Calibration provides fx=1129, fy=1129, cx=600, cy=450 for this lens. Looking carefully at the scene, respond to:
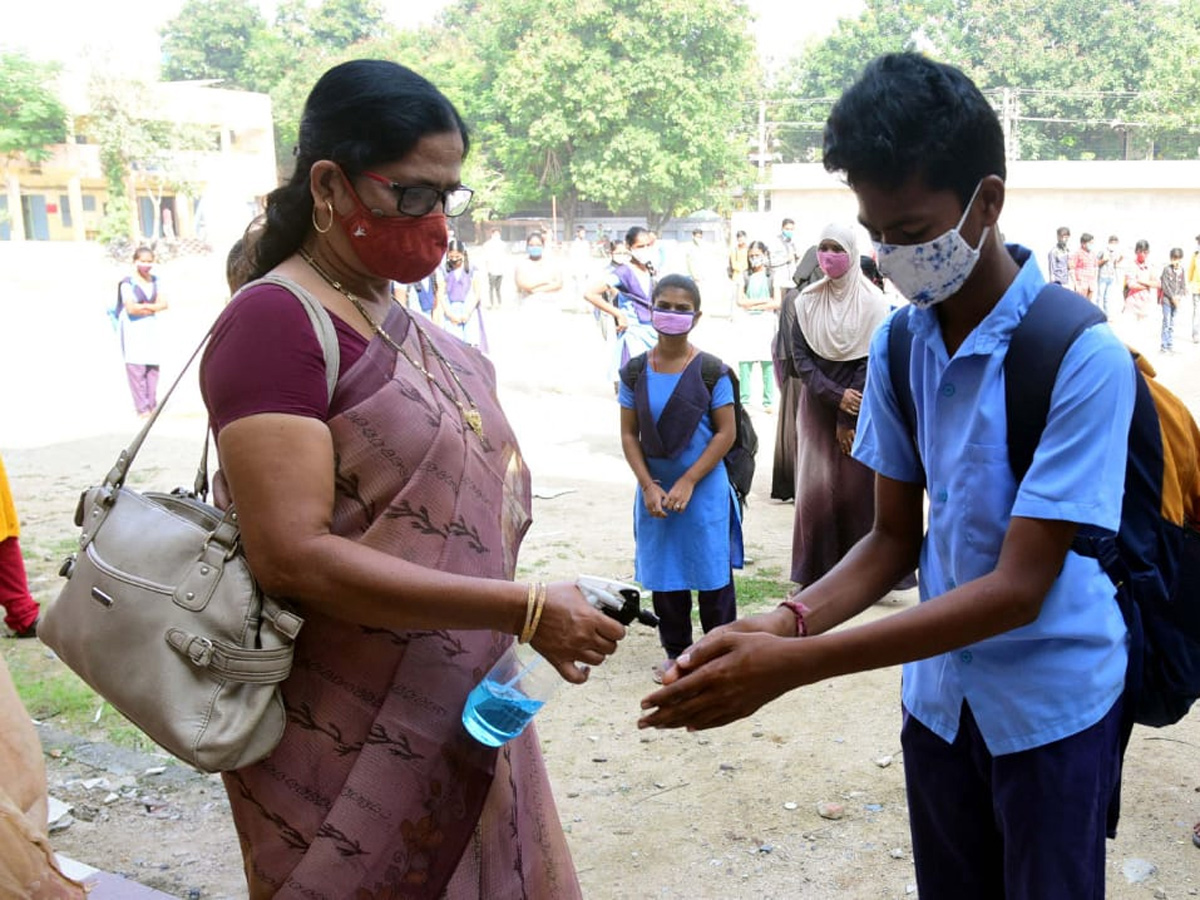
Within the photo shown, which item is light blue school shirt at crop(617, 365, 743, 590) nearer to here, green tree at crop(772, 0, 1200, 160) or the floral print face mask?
the floral print face mask

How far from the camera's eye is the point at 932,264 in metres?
1.80

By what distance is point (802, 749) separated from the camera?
4.41 m

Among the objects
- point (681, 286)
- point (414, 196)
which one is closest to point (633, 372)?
point (681, 286)

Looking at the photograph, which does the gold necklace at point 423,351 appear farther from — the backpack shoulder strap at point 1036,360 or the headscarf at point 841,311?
the headscarf at point 841,311

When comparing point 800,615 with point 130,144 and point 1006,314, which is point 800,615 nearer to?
point 1006,314

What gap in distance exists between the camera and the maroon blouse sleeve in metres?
1.71

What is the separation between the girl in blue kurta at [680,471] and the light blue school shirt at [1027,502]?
306 centimetres

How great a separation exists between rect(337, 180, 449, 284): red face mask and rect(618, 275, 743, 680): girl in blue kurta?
3.04m

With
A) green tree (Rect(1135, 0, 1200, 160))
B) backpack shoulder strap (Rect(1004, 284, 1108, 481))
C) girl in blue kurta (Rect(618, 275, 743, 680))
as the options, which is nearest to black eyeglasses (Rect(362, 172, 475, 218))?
backpack shoulder strap (Rect(1004, 284, 1108, 481))

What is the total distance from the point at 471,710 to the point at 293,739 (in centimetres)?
29

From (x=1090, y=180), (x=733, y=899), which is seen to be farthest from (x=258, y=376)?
(x=1090, y=180)

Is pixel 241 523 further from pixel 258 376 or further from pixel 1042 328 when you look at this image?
pixel 1042 328

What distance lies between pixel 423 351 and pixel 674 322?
3.11 meters

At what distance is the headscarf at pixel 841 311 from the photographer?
5.84m
